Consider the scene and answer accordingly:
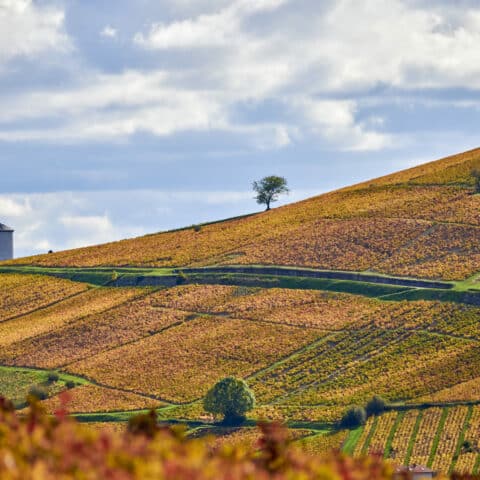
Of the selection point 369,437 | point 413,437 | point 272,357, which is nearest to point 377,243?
point 272,357

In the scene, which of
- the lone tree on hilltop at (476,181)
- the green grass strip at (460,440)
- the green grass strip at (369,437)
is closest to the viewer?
the green grass strip at (460,440)

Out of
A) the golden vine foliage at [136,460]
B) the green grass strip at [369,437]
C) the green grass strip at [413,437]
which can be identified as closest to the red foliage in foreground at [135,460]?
the golden vine foliage at [136,460]

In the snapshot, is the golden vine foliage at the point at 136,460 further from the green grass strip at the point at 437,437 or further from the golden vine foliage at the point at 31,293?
the golden vine foliage at the point at 31,293

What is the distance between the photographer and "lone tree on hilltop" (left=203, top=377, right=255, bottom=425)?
125 m

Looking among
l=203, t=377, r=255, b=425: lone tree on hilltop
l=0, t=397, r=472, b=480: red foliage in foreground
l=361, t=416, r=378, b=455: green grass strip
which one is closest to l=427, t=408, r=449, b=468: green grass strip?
l=361, t=416, r=378, b=455: green grass strip

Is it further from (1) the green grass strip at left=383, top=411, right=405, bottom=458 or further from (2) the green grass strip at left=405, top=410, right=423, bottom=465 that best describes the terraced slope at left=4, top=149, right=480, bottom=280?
(2) the green grass strip at left=405, top=410, right=423, bottom=465

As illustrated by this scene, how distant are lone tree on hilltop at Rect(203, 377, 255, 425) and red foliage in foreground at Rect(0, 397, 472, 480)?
325 feet

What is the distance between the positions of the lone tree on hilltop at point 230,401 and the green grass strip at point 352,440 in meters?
14.8

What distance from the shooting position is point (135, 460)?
2216cm

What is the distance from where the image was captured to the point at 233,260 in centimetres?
18112

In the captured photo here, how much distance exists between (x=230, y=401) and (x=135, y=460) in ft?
338

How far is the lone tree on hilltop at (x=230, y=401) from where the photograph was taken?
409 feet

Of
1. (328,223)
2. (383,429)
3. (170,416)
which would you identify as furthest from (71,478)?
(328,223)

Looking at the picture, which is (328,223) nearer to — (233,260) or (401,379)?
(233,260)
